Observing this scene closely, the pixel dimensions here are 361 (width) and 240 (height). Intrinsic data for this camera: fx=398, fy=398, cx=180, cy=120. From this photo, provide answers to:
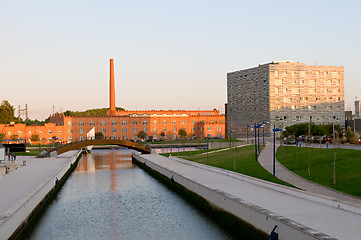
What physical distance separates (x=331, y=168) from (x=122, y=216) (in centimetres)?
1703

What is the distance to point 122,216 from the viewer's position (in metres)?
28.8

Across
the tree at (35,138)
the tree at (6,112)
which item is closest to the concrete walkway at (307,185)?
the tree at (35,138)

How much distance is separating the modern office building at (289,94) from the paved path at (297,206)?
84678 mm

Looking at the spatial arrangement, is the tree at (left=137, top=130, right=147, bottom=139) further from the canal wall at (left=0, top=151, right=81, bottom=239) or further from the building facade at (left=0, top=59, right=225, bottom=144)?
the canal wall at (left=0, top=151, right=81, bottom=239)

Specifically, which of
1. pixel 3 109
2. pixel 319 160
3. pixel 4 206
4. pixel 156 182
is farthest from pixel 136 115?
pixel 4 206

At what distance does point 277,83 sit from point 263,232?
10036 cm

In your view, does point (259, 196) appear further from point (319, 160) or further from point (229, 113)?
point (229, 113)

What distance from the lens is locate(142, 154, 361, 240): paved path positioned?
16.3 meters

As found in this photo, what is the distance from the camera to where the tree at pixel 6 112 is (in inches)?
5717

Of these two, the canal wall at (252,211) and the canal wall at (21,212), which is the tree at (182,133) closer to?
the canal wall at (252,211)

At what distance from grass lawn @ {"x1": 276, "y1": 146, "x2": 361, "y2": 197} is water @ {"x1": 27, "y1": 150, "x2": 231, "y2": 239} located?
8.57 m

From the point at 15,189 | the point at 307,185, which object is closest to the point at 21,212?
the point at 15,189

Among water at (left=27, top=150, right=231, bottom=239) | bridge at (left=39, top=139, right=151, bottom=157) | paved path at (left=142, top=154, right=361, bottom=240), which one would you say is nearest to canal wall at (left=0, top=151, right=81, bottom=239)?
water at (left=27, top=150, right=231, bottom=239)

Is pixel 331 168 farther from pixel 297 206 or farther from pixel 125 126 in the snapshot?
pixel 125 126
